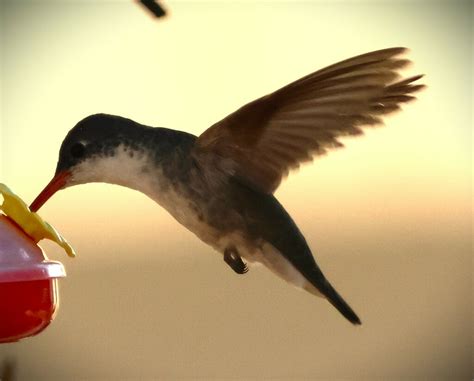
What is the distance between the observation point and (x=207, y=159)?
243cm

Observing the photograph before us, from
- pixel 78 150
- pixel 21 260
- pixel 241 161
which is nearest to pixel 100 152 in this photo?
pixel 78 150

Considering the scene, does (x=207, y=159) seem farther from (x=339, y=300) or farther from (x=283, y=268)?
(x=339, y=300)

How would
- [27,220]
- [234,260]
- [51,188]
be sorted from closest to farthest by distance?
[27,220] → [51,188] → [234,260]

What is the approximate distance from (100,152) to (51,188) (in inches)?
6.9

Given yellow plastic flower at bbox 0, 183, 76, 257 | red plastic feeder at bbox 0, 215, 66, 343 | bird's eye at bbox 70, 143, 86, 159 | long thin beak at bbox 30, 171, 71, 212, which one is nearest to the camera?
red plastic feeder at bbox 0, 215, 66, 343

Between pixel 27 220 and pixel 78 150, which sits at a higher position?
pixel 78 150

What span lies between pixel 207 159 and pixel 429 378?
4.71 metres

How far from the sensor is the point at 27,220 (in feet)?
6.82

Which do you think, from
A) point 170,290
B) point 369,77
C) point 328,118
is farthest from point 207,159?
point 170,290

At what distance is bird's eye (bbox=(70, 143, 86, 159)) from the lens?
7.77ft

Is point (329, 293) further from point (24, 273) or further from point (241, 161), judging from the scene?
point (24, 273)

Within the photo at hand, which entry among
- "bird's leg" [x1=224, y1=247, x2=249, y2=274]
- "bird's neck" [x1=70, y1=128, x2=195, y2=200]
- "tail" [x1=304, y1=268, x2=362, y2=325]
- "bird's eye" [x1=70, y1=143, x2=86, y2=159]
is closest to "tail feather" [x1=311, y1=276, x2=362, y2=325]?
"tail" [x1=304, y1=268, x2=362, y2=325]

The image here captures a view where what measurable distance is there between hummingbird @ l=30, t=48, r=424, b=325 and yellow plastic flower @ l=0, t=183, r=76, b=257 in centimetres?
15

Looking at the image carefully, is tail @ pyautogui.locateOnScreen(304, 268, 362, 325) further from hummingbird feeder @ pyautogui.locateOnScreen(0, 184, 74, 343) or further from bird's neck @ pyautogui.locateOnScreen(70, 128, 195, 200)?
hummingbird feeder @ pyautogui.locateOnScreen(0, 184, 74, 343)
